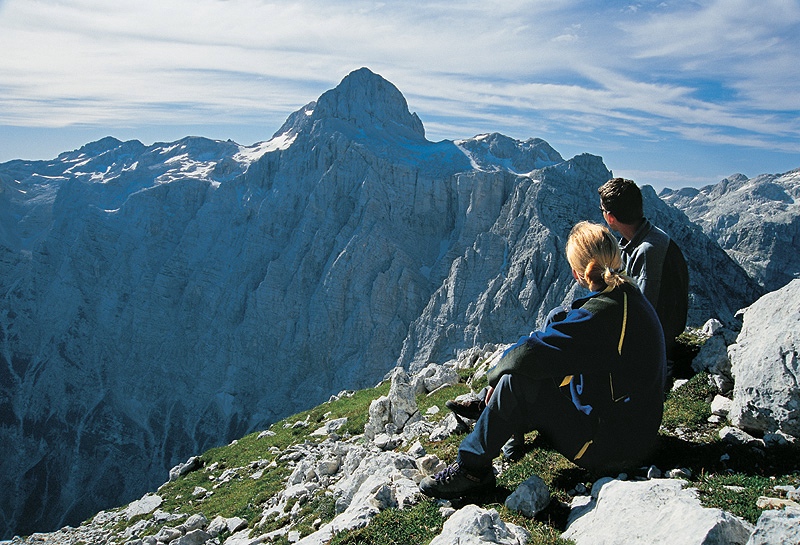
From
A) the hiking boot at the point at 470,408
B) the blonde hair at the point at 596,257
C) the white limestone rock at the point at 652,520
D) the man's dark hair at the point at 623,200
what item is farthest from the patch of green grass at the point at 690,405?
the blonde hair at the point at 596,257

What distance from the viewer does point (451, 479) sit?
295 inches

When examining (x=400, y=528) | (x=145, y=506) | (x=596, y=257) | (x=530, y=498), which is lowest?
(x=145, y=506)

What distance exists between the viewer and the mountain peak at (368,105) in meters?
142

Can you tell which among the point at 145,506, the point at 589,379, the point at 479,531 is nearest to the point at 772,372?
the point at 589,379

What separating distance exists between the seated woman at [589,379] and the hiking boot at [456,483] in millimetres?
20

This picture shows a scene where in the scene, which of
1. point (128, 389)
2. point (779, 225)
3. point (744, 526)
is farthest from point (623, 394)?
point (779, 225)

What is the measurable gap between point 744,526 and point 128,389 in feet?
461

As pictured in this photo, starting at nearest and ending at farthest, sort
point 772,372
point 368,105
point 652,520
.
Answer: point 652,520 → point 772,372 → point 368,105

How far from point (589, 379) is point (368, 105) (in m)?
149

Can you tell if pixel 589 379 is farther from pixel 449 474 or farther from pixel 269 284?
pixel 269 284

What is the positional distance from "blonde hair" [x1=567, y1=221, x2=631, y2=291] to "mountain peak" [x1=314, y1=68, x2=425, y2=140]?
139224mm

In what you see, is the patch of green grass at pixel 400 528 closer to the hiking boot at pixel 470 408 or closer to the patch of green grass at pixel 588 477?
the patch of green grass at pixel 588 477

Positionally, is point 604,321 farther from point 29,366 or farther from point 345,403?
point 29,366

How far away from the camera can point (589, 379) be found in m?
6.80
